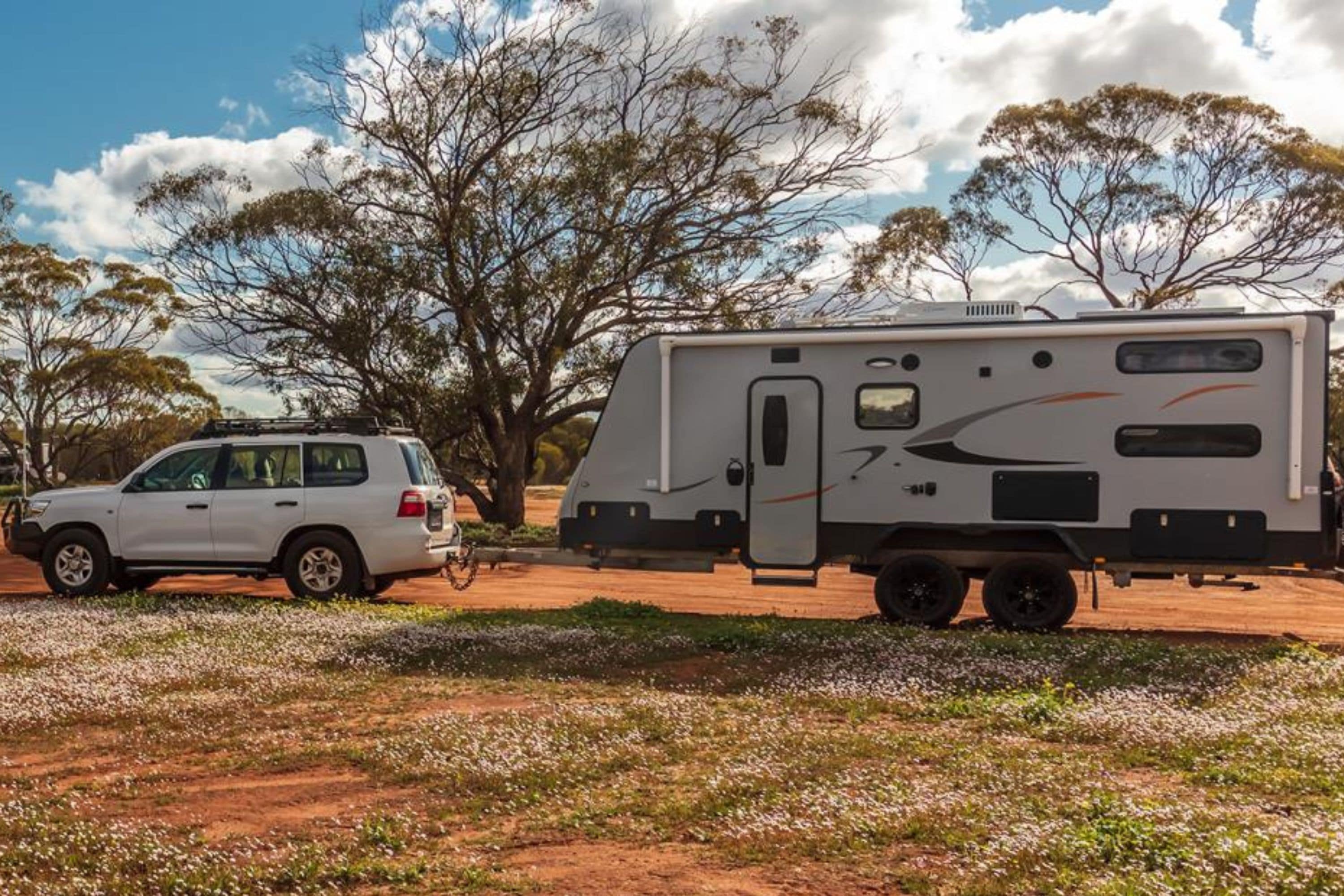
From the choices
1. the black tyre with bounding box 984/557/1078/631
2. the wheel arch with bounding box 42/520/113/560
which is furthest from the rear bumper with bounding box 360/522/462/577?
A: the black tyre with bounding box 984/557/1078/631

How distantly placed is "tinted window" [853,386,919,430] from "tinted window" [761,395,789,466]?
767 millimetres

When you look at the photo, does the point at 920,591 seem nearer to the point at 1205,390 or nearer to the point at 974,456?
the point at 974,456

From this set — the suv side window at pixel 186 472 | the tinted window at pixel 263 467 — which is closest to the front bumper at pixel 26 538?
the suv side window at pixel 186 472

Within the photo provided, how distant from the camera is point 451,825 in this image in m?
5.81

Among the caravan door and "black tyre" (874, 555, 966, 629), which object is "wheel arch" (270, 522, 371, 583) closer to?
the caravan door

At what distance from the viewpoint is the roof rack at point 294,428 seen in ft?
46.8

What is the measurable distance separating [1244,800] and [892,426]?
7035mm

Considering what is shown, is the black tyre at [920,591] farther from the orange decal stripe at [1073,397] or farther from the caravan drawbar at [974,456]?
the orange decal stripe at [1073,397]

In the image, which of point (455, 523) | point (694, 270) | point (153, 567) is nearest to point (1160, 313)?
point (455, 523)

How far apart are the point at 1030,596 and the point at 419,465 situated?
718cm

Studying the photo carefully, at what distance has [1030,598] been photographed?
1251 cm

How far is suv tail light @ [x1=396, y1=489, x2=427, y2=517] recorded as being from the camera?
45.4 feet

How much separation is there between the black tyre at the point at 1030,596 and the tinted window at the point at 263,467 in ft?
26.7

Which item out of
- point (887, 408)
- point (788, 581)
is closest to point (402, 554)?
point (788, 581)
